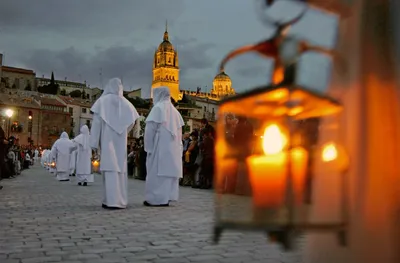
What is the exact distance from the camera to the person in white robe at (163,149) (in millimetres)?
10125

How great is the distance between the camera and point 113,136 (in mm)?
10086

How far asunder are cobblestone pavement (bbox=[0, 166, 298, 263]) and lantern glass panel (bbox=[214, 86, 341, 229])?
3084mm

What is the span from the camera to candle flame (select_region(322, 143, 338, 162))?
4.57ft

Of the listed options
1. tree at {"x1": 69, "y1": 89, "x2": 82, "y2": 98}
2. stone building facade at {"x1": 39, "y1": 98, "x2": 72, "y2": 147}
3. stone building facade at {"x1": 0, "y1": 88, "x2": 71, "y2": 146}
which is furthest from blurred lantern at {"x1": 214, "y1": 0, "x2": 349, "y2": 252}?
tree at {"x1": 69, "y1": 89, "x2": 82, "y2": 98}

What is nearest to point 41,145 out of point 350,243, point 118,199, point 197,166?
point 197,166

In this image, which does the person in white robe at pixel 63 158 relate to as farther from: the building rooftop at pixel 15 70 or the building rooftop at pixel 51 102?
the building rooftop at pixel 15 70

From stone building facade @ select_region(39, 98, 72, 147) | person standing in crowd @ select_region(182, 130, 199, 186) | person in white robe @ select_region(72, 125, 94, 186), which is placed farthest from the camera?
stone building facade @ select_region(39, 98, 72, 147)

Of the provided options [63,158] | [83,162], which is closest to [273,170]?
[83,162]

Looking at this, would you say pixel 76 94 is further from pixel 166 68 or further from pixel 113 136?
pixel 113 136

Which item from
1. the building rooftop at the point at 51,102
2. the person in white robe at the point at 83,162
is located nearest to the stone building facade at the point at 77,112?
the building rooftop at the point at 51,102

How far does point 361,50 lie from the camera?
62.7 inches

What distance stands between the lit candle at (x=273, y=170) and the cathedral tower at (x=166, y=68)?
12189cm

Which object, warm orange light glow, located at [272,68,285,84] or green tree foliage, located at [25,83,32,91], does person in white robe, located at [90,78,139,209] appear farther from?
green tree foliage, located at [25,83,32,91]

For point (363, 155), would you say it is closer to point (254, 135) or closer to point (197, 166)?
point (254, 135)
